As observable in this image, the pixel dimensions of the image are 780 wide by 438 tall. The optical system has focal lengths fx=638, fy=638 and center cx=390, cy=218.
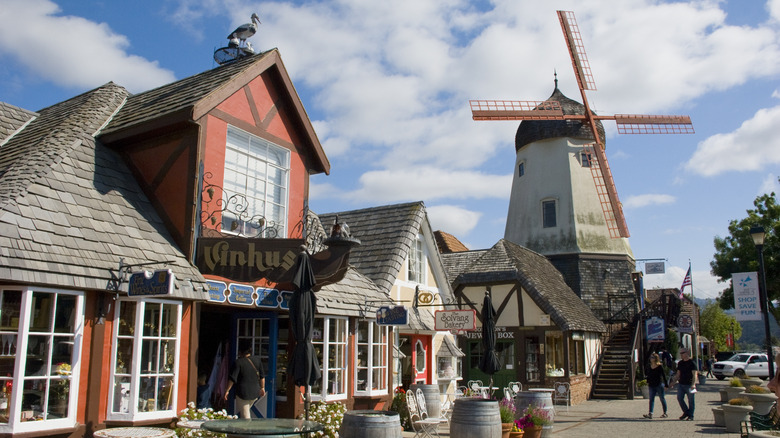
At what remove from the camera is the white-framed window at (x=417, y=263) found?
54.3 feet

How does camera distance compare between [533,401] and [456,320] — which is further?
[456,320]

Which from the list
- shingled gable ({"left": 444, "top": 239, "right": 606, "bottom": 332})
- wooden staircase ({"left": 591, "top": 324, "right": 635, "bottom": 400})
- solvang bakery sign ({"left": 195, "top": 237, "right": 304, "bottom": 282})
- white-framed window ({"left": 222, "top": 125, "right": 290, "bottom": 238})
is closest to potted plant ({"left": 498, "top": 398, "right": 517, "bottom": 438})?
solvang bakery sign ({"left": 195, "top": 237, "right": 304, "bottom": 282})

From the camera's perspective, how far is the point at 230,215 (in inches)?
394

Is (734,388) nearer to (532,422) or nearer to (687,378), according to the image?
(687,378)

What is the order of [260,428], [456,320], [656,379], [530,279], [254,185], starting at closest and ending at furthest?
[260,428] → [254,185] → [456,320] → [656,379] → [530,279]

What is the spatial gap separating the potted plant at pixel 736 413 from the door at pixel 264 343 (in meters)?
9.01

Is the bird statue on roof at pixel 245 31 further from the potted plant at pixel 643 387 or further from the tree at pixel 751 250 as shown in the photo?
the tree at pixel 751 250

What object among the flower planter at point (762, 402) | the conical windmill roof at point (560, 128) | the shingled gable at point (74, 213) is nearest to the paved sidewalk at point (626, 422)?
the flower planter at point (762, 402)

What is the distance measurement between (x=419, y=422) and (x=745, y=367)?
29.8m

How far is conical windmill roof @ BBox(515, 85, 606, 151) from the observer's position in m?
31.6

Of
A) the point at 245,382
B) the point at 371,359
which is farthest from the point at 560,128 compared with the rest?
the point at 245,382

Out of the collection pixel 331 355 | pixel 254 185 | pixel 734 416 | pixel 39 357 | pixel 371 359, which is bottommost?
pixel 734 416

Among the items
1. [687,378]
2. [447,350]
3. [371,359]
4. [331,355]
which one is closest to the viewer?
[331,355]

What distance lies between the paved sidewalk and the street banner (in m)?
2.70
